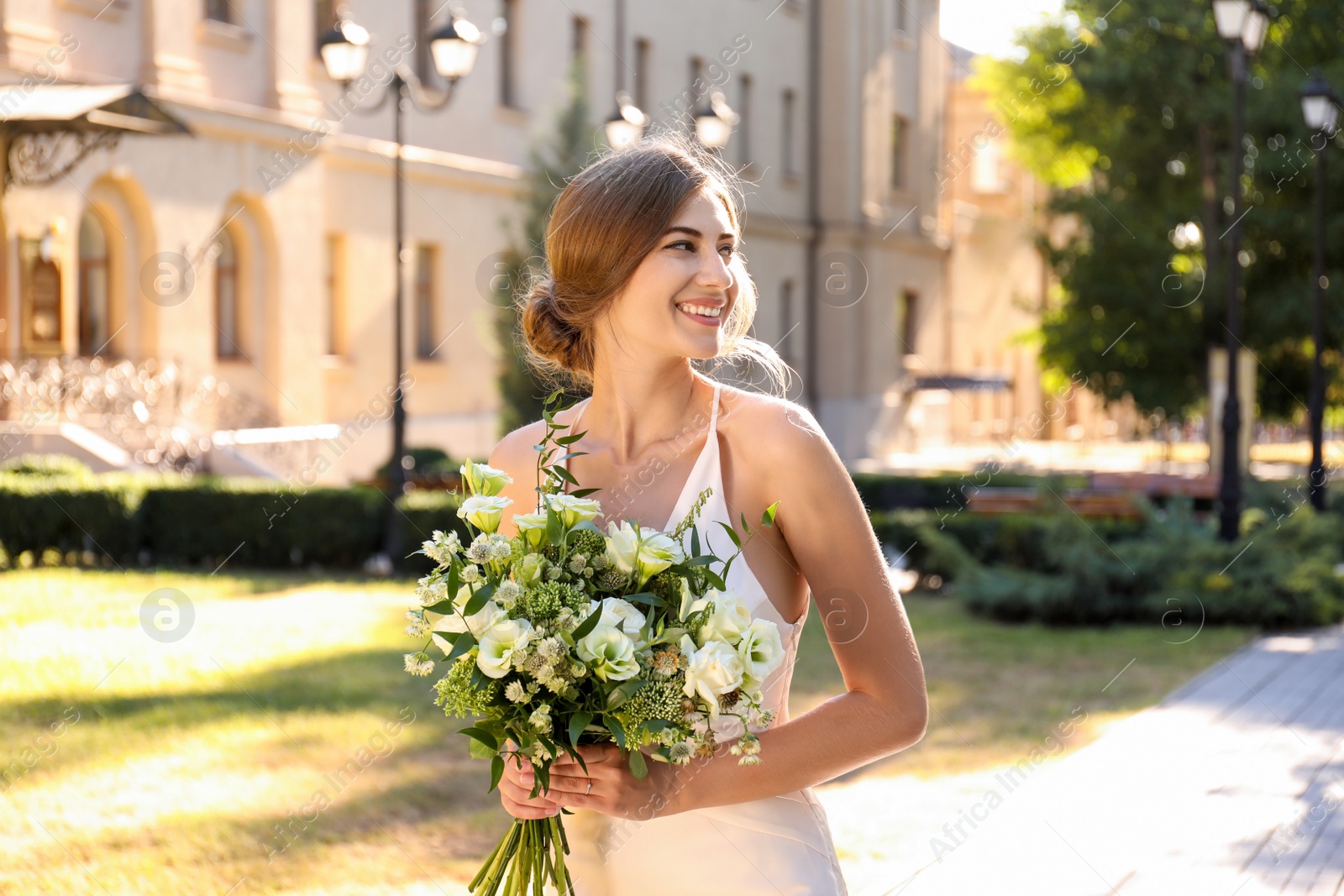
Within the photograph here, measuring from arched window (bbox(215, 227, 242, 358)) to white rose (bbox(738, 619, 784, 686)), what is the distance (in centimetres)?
2232

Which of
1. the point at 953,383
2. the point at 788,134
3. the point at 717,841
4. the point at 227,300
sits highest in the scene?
the point at 788,134

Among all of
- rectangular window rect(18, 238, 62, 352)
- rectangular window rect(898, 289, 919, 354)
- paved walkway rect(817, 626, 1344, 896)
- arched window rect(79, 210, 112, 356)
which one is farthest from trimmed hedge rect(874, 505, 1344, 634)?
rectangular window rect(898, 289, 919, 354)

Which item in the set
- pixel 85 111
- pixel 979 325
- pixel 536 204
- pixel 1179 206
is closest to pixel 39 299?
pixel 85 111

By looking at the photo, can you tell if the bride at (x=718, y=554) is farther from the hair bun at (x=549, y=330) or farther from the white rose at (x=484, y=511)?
the white rose at (x=484, y=511)

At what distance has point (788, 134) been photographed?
37594mm

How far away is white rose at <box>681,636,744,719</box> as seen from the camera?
2240mm

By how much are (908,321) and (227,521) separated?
29.4 m

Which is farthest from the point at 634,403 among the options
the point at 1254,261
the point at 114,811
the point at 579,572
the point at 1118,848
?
the point at 1254,261

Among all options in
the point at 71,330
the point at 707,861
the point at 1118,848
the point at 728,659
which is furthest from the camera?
the point at 71,330

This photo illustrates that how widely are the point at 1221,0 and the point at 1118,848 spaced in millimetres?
10514

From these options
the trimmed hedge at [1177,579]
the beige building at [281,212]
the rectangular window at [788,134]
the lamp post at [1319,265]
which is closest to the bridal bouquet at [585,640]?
the trimmed hedge at [1177,579]

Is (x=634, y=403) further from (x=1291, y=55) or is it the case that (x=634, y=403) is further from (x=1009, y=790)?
(x=1291, y=55)

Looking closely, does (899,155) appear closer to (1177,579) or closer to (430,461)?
(430,461)

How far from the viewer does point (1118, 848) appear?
244 inches
